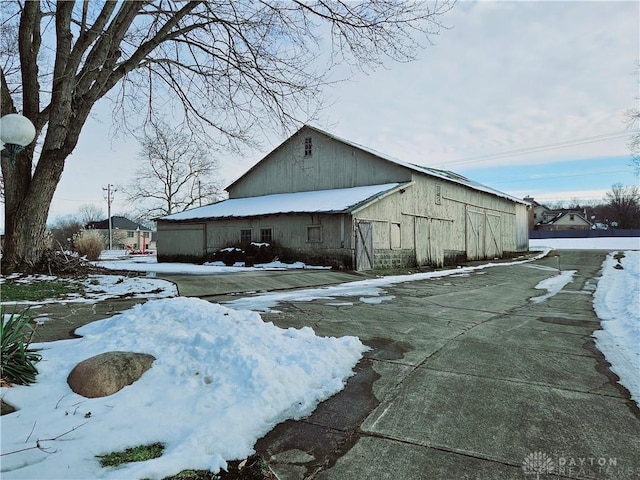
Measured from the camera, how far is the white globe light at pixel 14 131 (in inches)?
160

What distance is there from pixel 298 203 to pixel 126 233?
186 feet

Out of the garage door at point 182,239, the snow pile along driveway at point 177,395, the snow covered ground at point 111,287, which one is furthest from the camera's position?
the garage door at point 182,239

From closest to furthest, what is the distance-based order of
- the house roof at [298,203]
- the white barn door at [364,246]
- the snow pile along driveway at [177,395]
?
the snow pile along driveway at [177,395], the white barn door at [364,246], the house roof at [298,203]

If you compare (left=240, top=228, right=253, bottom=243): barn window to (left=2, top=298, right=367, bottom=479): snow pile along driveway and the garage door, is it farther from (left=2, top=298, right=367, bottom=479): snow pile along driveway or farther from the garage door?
(left=2, top=298, right=367, bottom=479): snow pile along driveway

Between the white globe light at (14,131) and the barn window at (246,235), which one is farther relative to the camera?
the barn window at (246,235)

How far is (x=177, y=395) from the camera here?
3557mm

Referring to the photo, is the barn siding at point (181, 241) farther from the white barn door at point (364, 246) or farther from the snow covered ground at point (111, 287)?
the snow covered ground at point (111, 287)

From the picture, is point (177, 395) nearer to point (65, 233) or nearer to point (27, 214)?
point (27, 214)

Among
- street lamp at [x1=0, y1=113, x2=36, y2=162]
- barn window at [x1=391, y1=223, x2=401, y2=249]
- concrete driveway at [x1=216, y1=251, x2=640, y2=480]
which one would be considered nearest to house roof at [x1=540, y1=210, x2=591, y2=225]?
barn window at [x1=391, y1=223, x2=401, y2=249]

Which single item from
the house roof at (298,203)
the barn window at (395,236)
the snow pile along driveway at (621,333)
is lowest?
the snow pile along driveway at (621,333)

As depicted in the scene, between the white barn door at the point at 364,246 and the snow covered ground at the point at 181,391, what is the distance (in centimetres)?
1177

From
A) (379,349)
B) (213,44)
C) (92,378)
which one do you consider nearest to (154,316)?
(92,378)

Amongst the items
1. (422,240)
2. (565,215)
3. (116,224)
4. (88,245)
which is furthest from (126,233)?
(565,215)

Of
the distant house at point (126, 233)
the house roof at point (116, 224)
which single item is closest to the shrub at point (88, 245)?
the distant house at point (126, 233)
